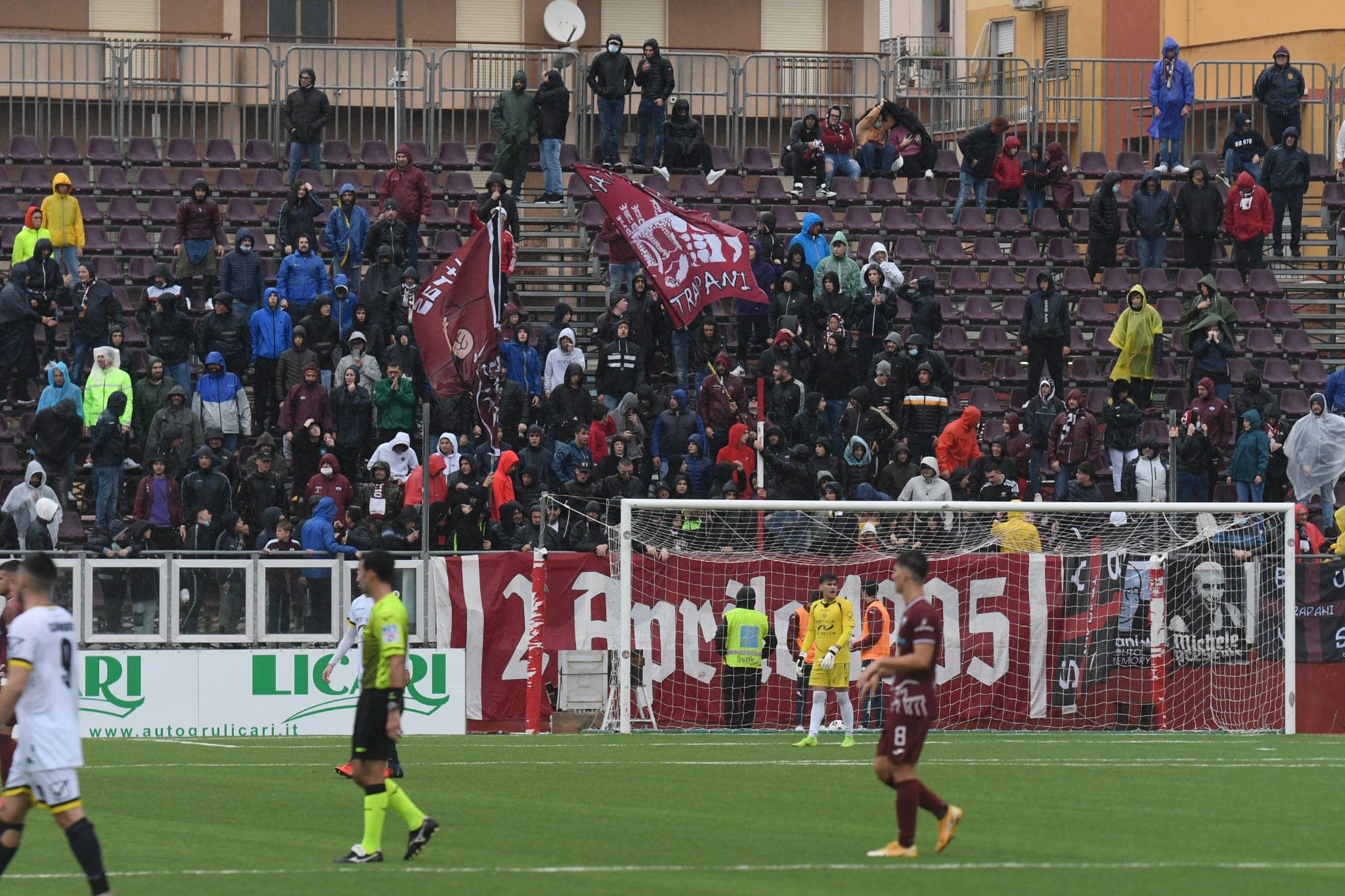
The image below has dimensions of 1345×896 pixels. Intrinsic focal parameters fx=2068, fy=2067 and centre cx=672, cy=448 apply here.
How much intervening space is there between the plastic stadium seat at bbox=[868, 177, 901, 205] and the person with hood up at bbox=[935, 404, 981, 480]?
7317mm

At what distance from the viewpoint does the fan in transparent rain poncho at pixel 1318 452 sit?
2762 centimetres

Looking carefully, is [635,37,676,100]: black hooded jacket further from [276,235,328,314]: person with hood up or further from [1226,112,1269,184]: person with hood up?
[1226,112,1269,184]: person with hood up

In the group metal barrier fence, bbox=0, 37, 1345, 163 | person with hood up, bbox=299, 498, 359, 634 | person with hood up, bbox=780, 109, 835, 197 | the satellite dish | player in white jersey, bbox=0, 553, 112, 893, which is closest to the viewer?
player in white jersey, bbox=0, 553, 112, 893

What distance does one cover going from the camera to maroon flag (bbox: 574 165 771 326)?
26.4m

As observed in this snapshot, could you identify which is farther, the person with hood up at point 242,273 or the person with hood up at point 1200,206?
the person with hood up at point 1200,206

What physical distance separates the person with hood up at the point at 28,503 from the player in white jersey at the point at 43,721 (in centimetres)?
1381

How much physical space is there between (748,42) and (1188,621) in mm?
21098

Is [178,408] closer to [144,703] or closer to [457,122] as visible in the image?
[144,703]

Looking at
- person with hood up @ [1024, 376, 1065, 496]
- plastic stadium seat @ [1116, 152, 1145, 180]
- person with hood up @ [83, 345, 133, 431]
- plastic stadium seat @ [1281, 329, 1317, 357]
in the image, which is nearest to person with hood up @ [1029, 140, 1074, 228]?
plastic stadium seat @ [1116, 152, 1145, 180]

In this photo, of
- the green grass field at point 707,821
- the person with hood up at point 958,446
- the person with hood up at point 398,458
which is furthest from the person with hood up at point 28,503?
the person with hood up at point 958,446

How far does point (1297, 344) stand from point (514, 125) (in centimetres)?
1252

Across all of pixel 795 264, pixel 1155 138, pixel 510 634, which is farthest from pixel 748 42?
pixel 510 634

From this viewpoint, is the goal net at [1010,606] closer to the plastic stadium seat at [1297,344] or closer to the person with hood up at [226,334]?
the person with hood up at [226,334]

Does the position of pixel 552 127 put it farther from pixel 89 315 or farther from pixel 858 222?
pixel 89 315
